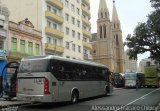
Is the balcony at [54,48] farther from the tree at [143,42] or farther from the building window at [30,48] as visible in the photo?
the tree at [143,42]

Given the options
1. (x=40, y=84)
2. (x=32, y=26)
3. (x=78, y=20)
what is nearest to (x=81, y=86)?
(x=40, y=84)

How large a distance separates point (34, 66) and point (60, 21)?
125 feet

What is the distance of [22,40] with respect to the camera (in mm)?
43656

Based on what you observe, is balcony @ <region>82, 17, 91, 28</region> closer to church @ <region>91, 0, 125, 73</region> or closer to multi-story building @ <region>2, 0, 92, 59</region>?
multi-story building @ <region>2, 0, 92, 59</region>

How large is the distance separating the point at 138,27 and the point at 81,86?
26.7 metres

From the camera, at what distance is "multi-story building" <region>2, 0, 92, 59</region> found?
4941 centimetres

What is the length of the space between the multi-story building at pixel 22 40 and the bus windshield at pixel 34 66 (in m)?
21.9

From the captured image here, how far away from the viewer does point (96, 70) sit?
2486cm

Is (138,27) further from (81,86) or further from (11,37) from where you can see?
(81,86)

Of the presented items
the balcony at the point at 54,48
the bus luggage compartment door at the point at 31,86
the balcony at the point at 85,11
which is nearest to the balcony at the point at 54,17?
the balcony at the point at 54,48

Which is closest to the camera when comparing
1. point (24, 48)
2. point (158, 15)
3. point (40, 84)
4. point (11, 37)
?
point (40, 84)

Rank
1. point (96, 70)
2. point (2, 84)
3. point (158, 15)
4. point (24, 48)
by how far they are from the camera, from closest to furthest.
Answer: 1. point (2, 84)
2. point (96, 70)
3. point (158, 15)
4. point (24, 48)

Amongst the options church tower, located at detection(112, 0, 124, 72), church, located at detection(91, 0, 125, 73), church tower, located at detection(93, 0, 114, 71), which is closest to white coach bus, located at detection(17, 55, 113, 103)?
church, located at detection(91, 0, 125, 73)

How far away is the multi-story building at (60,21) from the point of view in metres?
49.4
